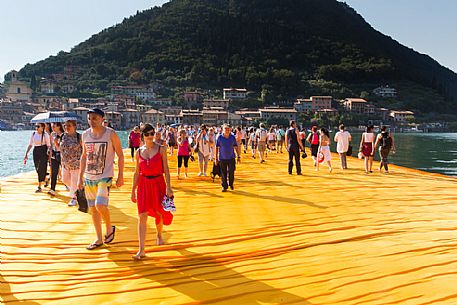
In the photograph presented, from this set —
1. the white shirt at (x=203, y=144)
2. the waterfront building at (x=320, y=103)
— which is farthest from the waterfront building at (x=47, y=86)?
the white shirt at (x=203, y=144)

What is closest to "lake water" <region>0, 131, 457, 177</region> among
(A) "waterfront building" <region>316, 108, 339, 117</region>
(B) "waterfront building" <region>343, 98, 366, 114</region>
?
(A) "waterfront building" <region>316, 108, 339, 117</region>

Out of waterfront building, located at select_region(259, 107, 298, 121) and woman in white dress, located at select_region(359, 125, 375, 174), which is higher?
waterfront building, located at select_region(259, 107, 298, 121)

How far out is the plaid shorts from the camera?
4472 mm

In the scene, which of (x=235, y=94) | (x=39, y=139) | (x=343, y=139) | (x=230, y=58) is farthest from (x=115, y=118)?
(x=39, y=139)

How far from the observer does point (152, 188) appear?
14.3 ft

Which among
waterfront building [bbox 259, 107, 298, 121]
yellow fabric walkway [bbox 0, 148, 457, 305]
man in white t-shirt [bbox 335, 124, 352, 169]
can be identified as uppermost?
waterfront building [bbox 259, 107, 298, 121]

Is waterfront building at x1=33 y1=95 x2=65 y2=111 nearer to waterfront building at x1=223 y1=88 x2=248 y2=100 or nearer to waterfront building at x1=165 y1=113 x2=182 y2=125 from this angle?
waterfront building at x1=165 y1=113 x2=182 y2=125

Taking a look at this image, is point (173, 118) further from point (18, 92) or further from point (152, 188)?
point (152, 188)

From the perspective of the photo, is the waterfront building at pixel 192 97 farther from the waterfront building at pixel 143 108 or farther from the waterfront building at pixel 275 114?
the waterfront building at pixel 275 114

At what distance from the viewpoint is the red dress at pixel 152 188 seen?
14.2 ft

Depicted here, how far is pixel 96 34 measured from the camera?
641 ft

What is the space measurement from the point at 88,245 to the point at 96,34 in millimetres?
207778

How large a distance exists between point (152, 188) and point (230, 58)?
15845 centimetres

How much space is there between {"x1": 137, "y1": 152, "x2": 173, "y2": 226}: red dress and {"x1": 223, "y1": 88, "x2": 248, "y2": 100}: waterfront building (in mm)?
124183
